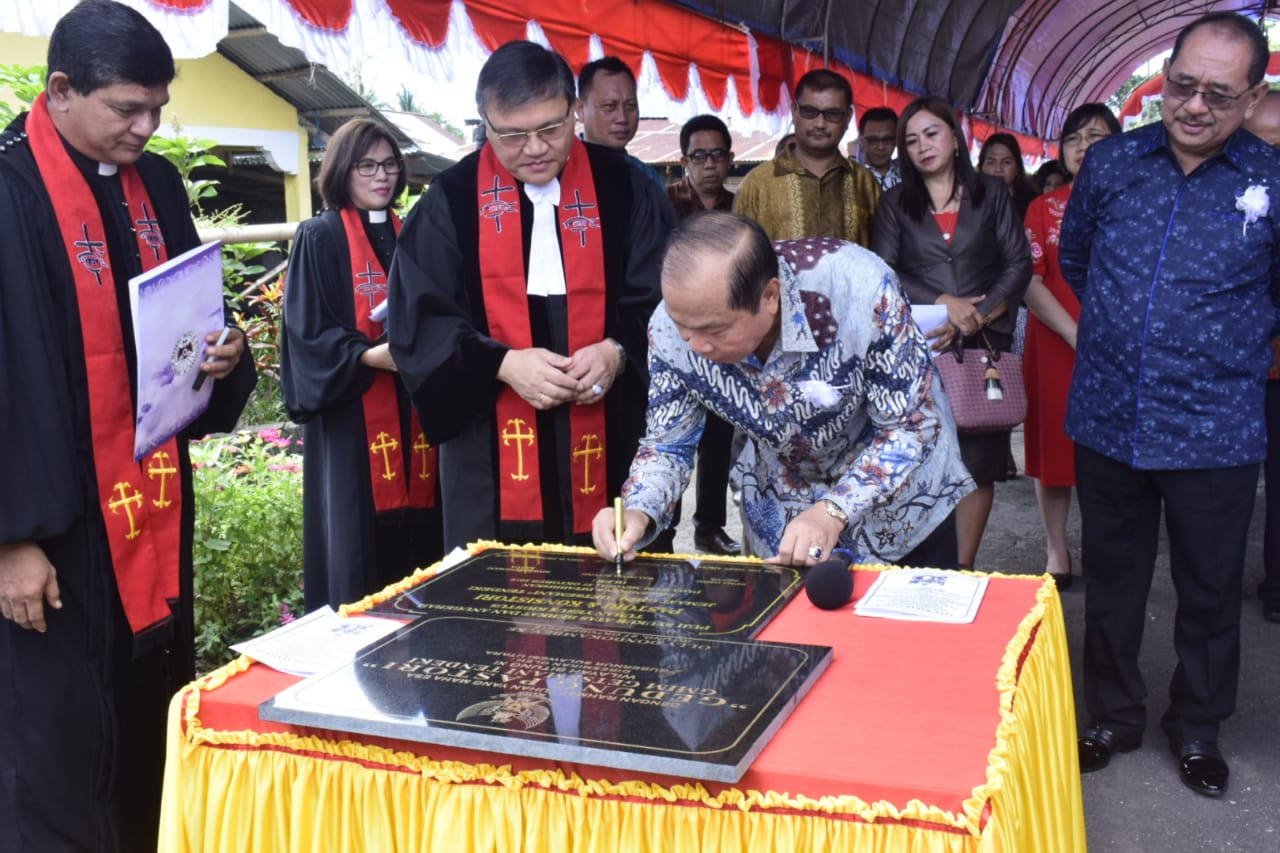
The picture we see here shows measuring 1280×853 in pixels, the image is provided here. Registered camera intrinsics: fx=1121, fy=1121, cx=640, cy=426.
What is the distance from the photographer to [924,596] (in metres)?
1.96

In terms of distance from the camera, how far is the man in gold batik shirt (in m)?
4.30

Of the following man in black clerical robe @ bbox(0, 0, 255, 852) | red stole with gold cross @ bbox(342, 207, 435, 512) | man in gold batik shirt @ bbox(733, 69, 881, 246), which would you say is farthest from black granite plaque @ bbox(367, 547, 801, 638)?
man in gold batik shirt @ bbox(733, 69, 881, 246)

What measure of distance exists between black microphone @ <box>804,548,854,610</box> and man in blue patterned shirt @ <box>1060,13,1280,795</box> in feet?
4.54

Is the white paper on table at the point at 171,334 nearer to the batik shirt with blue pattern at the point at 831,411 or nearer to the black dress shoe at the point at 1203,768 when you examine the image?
the batik shirt with blue pattern at the point at 831,411

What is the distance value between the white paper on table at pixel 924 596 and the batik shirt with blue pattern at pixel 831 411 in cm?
18

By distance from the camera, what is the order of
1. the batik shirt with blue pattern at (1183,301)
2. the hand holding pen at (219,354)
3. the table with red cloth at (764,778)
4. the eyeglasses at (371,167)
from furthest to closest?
the eyeglasses at (371,167) < the batik shirt with blue pattern at (1183,301) < the hand holding pen at (219,354) < the table with red cloth at (764,778)

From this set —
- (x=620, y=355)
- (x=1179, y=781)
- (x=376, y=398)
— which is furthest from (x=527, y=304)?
(x=1179, y=781)

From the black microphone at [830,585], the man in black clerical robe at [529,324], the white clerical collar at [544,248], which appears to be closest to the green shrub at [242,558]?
the man in black clerical robe at [529,324]

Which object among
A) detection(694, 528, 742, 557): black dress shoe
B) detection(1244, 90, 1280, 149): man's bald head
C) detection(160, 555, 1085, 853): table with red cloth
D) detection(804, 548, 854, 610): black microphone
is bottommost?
detection(694, 528, 742, 557): black dress shoe

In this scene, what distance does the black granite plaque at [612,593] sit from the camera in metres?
1.88

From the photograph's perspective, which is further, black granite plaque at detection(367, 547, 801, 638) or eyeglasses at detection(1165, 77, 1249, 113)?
eyeglasses at detection(1165, 77, 1249, 113)

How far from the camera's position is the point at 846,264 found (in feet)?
7.47

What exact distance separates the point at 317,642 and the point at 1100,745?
2328 millimetres

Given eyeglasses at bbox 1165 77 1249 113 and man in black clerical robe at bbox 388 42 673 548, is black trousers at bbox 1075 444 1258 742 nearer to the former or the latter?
eyeglasses at bbox 1165 77 1249 113
